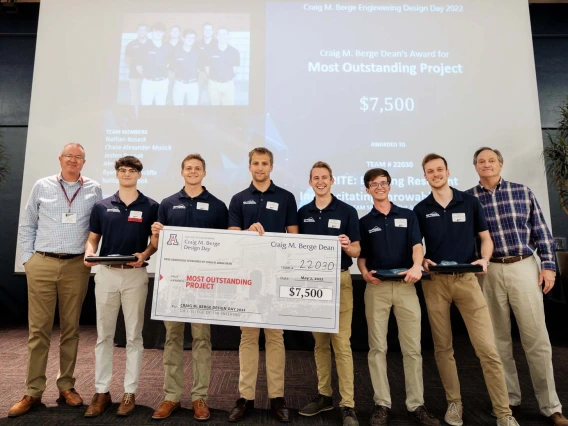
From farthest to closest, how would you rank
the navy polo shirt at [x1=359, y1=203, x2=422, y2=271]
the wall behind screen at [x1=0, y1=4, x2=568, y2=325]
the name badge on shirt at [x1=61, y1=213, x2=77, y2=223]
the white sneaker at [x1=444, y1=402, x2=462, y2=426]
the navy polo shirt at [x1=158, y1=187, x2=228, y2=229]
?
1. the wall behind screen at [x1=0, y1=4, x2=568, y2=325]
2. the name badge on shirt at [x1=61, y1=213, x2=77, y2=223]
3. the navy polo shirt at [x1=158, y1=187, x2=228, y2=229]
4. the navy polo shirt at [x1=359, y1=203, x2=422, y2=271]
5. the white sneaker at [x1=444, y1=402, x2=462, y2=426]

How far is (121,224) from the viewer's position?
2.46 metres

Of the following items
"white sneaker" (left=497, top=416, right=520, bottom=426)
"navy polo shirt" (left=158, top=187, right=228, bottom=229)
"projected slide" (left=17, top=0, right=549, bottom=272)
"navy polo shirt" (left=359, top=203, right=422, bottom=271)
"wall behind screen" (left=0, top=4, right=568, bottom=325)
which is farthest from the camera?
"wall behind screen" (left=0, top=4, right=568, bottom=325)

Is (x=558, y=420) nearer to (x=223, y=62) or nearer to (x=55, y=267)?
(x=55, y=267)

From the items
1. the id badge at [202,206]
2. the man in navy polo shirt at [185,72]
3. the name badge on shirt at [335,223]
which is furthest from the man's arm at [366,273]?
the man in navy polo shirt at [185,72]

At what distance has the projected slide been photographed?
427 centimetres

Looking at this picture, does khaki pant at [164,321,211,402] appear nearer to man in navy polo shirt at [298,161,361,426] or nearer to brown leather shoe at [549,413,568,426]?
man in navy polo shirt at [298,161,361,426]

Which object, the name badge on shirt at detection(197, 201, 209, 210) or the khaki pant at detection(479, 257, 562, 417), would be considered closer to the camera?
the khaki pant at detection(479, 257, 562, 417)

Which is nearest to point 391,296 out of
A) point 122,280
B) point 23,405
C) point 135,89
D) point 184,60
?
point 122,280

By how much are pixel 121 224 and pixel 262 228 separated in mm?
997

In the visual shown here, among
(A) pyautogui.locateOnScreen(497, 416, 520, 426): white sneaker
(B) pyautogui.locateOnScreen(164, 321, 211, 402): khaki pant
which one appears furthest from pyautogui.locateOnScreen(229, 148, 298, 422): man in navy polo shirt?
(A) pyautogui.locateOnScreen(497, 416, 520, 426): white sneaker

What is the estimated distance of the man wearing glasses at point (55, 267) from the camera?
8.25 feet

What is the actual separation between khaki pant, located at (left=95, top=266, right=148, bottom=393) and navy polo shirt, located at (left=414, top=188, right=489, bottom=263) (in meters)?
2.03

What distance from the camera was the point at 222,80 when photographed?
4418 mm

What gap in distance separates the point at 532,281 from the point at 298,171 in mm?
2570
